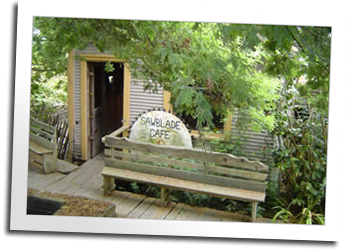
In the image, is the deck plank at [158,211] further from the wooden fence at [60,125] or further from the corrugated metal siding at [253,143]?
the wooden fence at [60,125]

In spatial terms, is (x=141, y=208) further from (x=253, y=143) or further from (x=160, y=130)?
(x=253, y=143)

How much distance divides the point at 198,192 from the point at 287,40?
4.35 ft

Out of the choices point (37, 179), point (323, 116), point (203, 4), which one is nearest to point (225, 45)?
point (203, 4)

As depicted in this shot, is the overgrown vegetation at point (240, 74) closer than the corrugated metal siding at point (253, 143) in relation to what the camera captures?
Yes

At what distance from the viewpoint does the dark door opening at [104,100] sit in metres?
3.76

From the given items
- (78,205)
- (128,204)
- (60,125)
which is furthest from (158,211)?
(60,125)

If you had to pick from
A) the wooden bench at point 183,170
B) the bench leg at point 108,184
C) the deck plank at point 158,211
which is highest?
the wooden bench at point 183,170

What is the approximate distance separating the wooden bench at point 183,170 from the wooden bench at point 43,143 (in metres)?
0.42

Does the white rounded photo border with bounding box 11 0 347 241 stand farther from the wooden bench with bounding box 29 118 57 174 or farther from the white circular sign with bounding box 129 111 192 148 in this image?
the white circular sign with bounding box 129 111 192 148

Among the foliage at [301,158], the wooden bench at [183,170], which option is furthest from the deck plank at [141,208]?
the foliage at [301,158]

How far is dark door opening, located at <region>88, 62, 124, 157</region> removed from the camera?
12.3ft

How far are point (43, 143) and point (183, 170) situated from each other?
1.12 meters

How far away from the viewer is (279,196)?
370 cm

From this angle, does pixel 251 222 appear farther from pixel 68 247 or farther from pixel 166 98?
pixel 68 247
